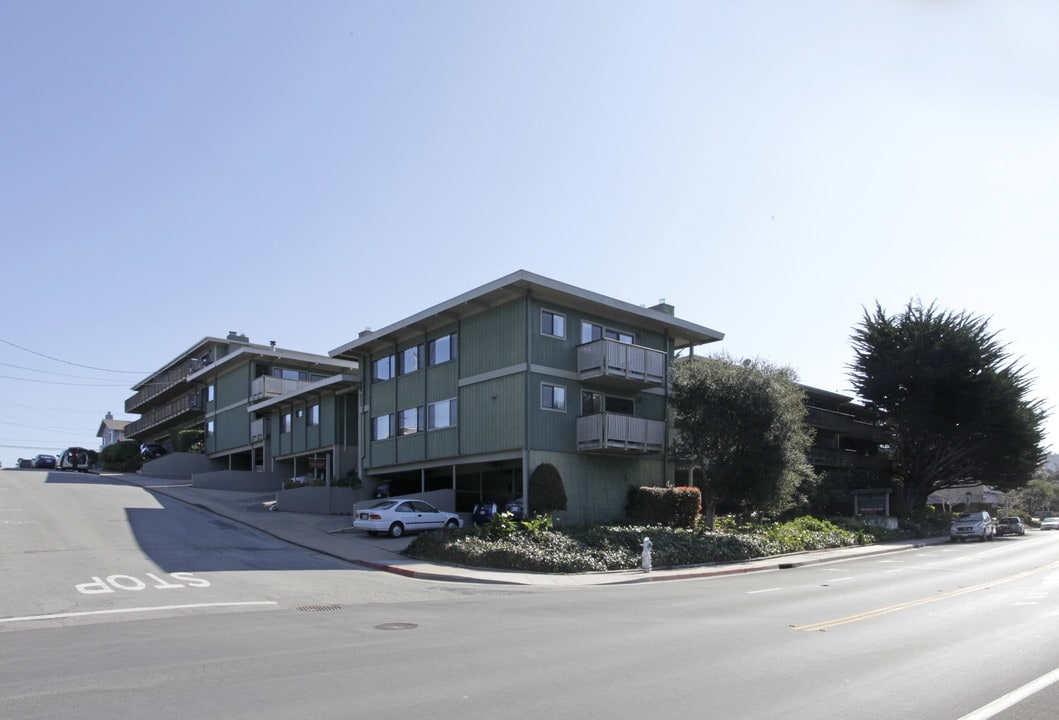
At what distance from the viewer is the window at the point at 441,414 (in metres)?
32.5

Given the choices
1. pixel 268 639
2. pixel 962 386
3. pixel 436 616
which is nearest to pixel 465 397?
pixel 436 616

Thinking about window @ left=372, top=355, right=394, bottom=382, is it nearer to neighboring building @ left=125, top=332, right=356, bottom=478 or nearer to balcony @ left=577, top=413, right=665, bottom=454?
neighboring building @ left=125, top=332, right=356, bottom=478

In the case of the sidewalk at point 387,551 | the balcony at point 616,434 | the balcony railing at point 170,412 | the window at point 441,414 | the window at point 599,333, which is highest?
the window at point 599,333

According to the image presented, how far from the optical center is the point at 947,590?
1739 cm

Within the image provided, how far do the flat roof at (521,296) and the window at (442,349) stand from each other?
2.00 ft

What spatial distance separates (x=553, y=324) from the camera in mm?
30391

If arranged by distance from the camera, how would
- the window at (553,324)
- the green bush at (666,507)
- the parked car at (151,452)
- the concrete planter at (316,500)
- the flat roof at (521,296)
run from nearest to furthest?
the flat roof at (521,296) → the window at (553,324) → the green bush at (666,507) → the concrete planter at (316,500) → the parked car at (151,452)

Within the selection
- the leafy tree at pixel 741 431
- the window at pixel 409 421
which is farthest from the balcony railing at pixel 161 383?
the leafy tree at pixel 741 431

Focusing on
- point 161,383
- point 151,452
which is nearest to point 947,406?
point 151,452

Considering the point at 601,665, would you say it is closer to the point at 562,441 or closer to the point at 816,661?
the point at 816,661

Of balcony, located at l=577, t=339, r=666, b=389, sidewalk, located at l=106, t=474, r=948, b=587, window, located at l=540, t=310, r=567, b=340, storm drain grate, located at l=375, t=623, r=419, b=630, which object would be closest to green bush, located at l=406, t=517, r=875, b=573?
Result: sidewalk, located at l=106, t=474, r=948, b=587

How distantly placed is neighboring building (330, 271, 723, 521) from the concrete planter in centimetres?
219

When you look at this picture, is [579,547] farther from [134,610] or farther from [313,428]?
[313,428]

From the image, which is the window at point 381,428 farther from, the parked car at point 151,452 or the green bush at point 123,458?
the parked car at point 151,452
